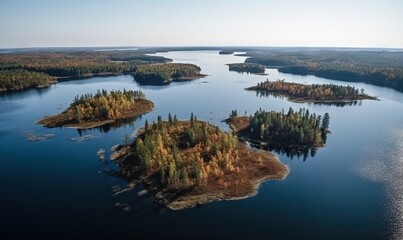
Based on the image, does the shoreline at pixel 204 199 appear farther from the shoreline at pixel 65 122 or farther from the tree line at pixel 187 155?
the shoreline at pixel 65 122

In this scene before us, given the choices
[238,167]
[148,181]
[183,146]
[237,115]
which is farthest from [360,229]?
[237,115]

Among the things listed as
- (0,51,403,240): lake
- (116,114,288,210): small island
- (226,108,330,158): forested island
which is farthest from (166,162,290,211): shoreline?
(226,108,330,158): forested island

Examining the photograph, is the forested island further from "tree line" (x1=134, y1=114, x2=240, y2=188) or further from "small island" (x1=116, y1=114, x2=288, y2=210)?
"tree line" (x1=134, y1=114, x2=240, y2=188)

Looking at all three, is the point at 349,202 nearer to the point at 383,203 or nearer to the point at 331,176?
the point at 383,203

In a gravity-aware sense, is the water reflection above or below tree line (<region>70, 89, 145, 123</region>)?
below

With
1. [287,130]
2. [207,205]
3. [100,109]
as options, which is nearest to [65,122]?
[100,109]

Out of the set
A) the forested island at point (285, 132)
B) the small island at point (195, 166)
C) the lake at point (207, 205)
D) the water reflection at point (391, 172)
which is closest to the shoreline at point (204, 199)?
the small island at point (195, 166)

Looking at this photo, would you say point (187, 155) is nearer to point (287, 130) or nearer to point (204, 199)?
point (204, 199)

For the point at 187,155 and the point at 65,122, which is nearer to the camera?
the point at 187,155
